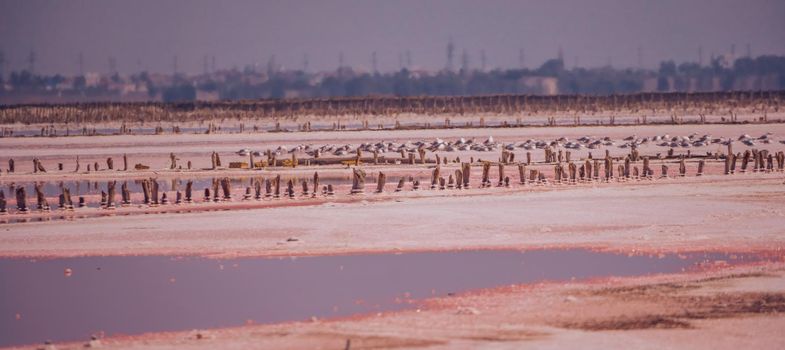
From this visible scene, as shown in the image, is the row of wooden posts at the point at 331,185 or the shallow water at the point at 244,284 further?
the row of wooden posts at the point at 331,185

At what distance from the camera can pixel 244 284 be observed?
59.0 feet

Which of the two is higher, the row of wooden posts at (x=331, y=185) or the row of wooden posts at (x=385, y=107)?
the row of wooden posts at (x=331, y=185)

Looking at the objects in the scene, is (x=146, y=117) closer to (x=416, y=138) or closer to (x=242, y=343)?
(x=416, y=138)

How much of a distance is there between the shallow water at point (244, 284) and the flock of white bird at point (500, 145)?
2815cm

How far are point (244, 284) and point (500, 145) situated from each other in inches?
1362

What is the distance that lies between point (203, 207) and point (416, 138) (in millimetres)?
31370

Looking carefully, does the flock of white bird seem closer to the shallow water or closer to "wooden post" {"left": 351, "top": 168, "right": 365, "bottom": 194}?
"wooden post" {"left": 351, "top": 168, "right": 365, "bottom": 194}

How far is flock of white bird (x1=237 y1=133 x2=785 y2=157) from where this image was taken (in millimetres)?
49938

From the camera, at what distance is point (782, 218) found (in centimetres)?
2392

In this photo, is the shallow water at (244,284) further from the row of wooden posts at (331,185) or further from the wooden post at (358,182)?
the wooden post at (358,182)

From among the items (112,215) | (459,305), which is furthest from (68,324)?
(112,215)

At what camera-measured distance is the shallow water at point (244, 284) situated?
51.1ft

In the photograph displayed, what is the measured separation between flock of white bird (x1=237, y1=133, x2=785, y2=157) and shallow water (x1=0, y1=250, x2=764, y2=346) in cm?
2815

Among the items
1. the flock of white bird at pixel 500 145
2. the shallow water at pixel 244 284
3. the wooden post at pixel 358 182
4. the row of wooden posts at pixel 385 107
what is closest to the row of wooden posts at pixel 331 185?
the wooden post at pixel 358 182
